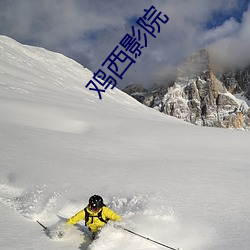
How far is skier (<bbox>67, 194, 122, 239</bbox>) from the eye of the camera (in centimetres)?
568

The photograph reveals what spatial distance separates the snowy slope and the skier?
0.24 m

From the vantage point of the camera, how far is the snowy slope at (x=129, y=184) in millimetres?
5402

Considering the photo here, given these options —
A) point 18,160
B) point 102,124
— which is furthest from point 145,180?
point 102,124

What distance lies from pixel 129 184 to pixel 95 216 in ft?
7.59

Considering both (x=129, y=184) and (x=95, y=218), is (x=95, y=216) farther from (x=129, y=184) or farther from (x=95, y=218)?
(x=129, y=184)

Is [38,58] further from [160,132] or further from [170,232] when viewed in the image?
[170,232]

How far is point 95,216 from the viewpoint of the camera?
5.78 metres

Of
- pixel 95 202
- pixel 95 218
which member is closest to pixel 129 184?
pixel 95 218

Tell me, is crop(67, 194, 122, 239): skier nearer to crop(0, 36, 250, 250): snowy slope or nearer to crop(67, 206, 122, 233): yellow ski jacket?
crop(67, 206, 122, 233): yellow ski jacket

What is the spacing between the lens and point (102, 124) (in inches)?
678

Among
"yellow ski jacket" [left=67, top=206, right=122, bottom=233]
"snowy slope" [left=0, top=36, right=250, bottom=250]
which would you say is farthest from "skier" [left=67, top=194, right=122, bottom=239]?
"snowy slope" [left=0, top=36, right=250, bottom=250]

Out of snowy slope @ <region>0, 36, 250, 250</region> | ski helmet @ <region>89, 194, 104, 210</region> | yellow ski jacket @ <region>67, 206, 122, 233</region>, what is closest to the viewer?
snowy slope @ <region>0, 36, 250, 250</region>

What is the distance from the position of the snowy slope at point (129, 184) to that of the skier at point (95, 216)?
0.24 metres

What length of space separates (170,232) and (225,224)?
104 cm
